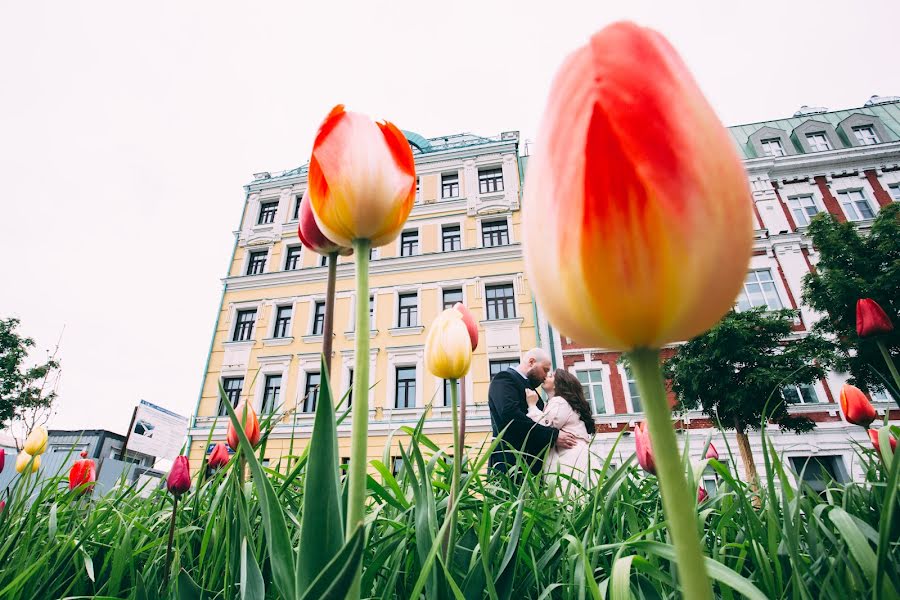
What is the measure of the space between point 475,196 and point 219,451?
1315cm

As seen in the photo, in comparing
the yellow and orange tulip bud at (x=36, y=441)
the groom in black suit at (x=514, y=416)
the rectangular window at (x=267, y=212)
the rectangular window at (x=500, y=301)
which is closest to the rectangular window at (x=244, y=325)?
the rectangular window at (x=267, y=212)

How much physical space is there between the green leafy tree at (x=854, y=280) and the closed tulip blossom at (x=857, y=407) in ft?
24.7

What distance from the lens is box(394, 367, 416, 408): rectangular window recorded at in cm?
1121

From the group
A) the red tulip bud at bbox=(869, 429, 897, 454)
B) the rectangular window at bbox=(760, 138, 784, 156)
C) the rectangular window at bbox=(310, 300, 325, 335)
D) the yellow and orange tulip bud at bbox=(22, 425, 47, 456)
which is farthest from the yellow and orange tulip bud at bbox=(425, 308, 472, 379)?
the rectangular window at bbox=(760, 138, 784, 156)

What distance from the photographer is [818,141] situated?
49.4 feet

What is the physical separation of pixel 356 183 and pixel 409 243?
45.1 feet

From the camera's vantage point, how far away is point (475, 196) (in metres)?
13.9

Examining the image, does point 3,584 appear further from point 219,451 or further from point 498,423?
point 498,423

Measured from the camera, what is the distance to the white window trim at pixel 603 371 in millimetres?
10721

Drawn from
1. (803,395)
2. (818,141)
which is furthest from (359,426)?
(818,141)

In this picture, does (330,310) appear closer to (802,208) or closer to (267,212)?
(267,212)

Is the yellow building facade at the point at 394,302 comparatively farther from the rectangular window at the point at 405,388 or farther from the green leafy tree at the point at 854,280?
the green leafy tree at the point at 854,280

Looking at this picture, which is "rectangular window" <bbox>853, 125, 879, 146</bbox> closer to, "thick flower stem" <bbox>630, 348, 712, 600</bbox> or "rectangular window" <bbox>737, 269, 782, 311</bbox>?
"rectangular window" <bbox>737, 269, 782, 311</bbox>

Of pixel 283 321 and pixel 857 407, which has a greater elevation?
pixel 283 321
